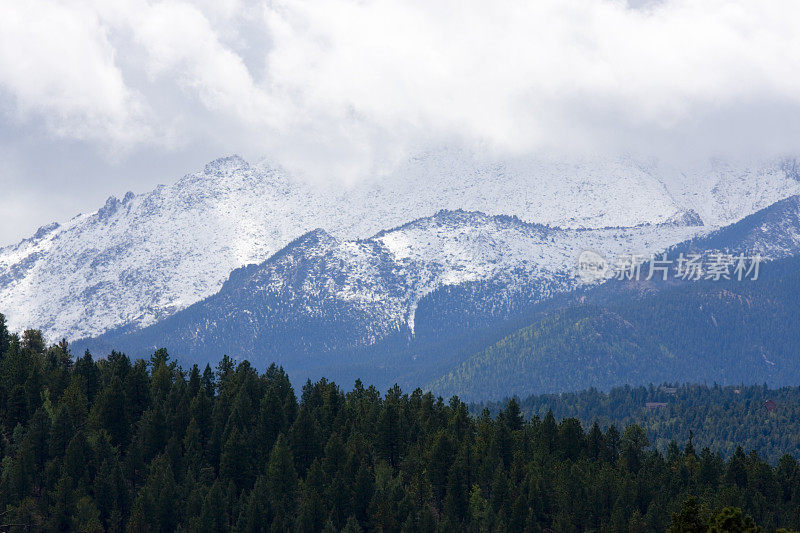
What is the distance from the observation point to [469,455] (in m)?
188

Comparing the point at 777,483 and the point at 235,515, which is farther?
the point at 777,483

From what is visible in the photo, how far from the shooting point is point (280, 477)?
17850cm

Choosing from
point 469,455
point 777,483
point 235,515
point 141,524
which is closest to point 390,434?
point 469,455

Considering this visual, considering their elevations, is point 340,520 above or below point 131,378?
below

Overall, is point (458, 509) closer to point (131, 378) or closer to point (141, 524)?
point (141, 524)

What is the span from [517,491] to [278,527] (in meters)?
36.8

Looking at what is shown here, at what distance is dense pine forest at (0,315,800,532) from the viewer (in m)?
168

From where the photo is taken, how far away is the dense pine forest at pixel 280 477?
167750 millimetres

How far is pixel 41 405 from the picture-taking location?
7525 inches

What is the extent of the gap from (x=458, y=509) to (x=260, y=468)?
3098cm

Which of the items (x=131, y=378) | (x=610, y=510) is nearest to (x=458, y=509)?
(x=610, y=510)

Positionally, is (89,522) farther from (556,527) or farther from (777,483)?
(777,483)

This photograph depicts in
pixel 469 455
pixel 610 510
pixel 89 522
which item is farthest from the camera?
pixel 469 455

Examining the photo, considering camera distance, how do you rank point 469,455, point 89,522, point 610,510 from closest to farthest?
point 89,522
point 610,510
point 469,455
